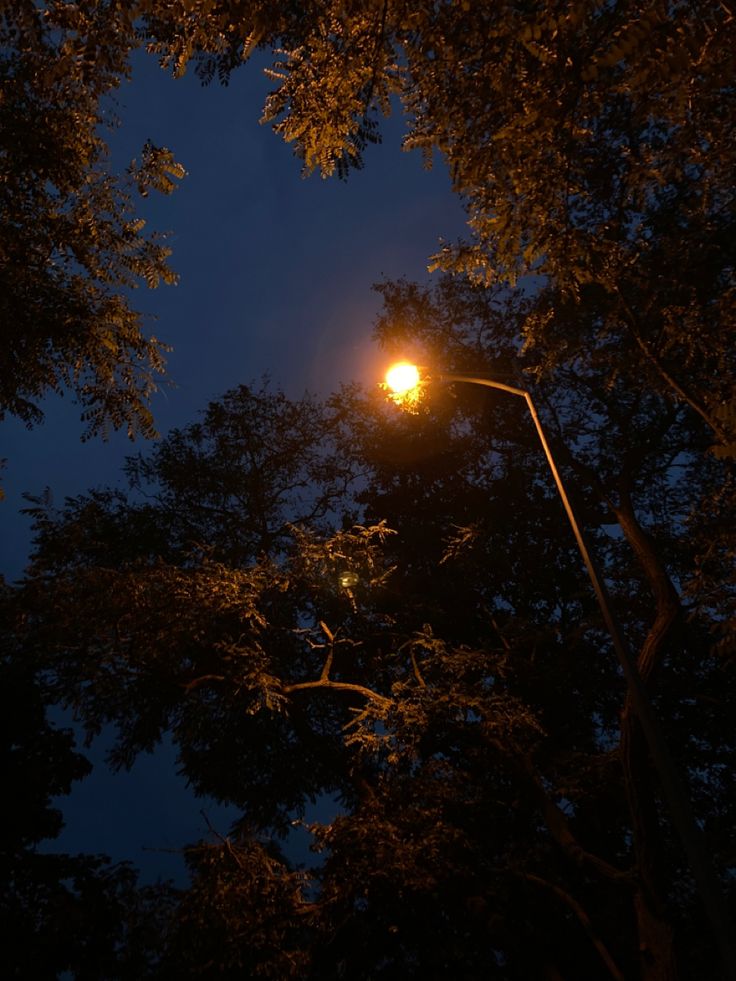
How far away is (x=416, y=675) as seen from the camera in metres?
11.7

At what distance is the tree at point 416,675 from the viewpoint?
9.85 m

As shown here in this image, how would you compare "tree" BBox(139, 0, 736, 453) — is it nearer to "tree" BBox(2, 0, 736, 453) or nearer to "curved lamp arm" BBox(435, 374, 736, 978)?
"tree" BBox(2, 0, 736, 453)

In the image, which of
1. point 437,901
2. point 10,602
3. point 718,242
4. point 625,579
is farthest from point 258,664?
point 718,242


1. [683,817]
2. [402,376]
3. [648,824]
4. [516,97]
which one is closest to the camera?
[683,817]

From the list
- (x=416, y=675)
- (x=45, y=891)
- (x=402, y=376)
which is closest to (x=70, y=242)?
(x=402, y=376)

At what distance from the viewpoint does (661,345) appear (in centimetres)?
878

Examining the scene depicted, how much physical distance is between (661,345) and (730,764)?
10.3 metres

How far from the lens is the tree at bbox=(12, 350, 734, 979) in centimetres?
985

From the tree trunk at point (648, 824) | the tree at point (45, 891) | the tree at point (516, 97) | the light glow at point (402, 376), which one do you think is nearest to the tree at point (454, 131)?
the tree at point (516, 97)

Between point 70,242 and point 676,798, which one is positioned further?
point 70,242

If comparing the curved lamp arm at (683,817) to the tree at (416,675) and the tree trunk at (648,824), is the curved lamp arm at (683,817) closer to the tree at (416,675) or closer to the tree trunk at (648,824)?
the tree at (416,675)

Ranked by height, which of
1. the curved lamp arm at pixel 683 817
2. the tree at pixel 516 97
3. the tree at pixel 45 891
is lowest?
the curved lamp arm at pixel 683 817

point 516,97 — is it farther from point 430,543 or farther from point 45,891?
point 45,891

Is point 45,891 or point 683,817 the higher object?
point 45,891
